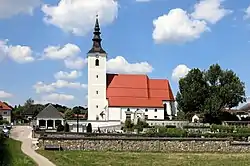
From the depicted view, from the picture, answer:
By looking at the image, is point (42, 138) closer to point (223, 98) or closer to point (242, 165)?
point (242, 165)

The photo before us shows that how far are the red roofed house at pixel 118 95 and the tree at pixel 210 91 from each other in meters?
6.63

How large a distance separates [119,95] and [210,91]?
1843cm

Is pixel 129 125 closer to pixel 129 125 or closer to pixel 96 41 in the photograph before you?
pixel 129 125

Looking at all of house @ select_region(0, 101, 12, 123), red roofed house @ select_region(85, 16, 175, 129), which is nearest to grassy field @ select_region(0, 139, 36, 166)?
red roofed house @ select_region(85, 16, 175, 129)

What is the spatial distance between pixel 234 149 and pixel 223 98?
1663 inches

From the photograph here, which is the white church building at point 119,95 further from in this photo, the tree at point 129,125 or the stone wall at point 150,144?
the stone wall at point 150,144

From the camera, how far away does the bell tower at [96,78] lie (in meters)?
86.3

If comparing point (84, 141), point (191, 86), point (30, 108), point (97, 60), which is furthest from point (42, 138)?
point (30, 108)

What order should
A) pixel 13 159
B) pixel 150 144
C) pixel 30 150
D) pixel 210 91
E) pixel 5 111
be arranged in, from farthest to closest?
1. pixel 5 111
2. pixel 210 91
3. pixel 150 144
4. pixel 30 150
5. pixel 13 159

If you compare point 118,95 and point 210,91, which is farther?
point 118,95

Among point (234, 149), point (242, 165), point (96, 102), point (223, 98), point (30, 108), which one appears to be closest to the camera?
point (242, 165)

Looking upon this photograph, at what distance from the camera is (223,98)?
79000 mm

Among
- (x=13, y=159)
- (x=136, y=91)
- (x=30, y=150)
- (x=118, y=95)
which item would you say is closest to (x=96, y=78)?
(x=118, y=95)

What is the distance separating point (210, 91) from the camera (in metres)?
80.0
